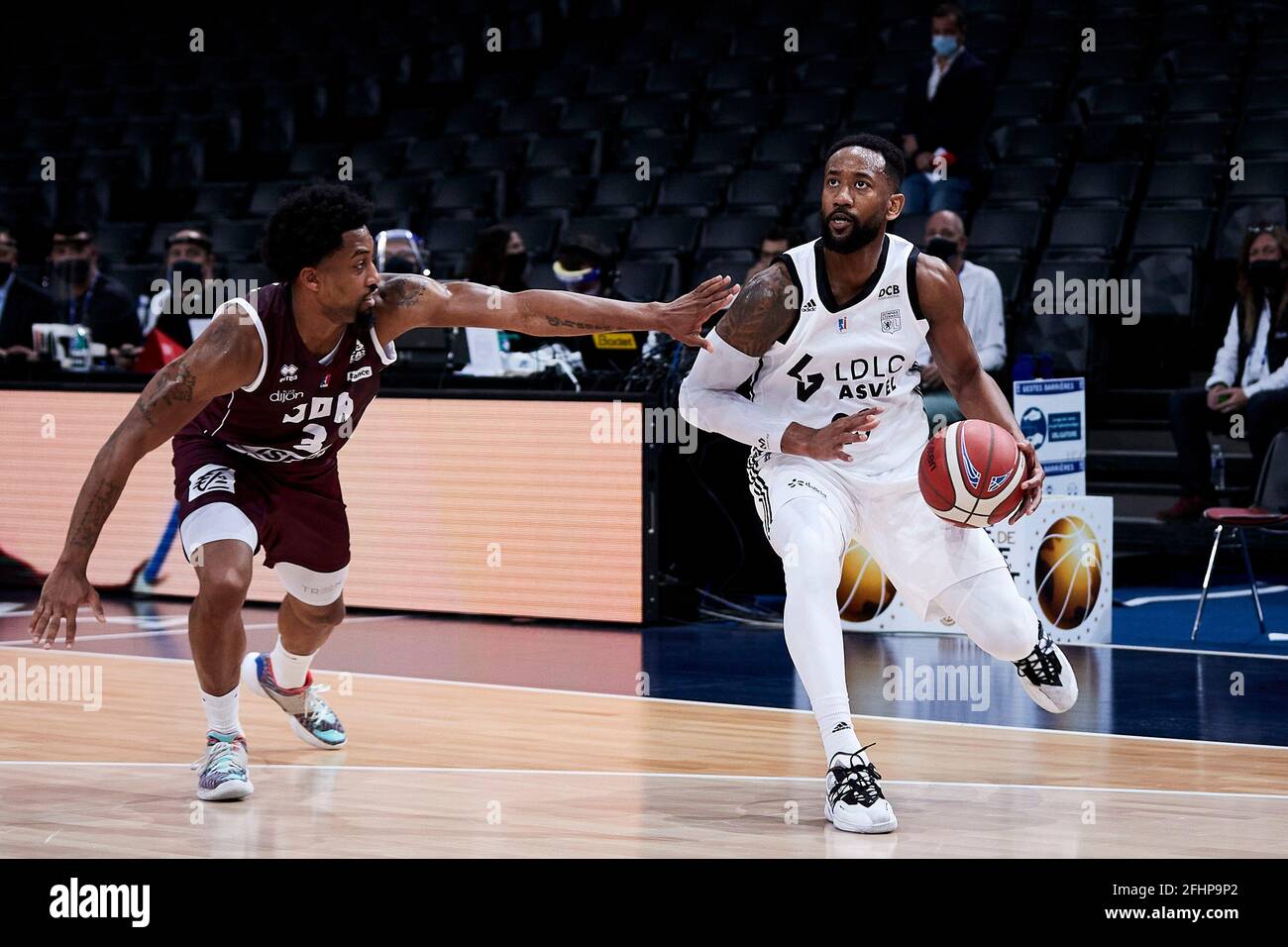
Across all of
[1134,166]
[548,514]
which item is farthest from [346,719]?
[1134,166]

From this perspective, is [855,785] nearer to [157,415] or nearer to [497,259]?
[157,415]

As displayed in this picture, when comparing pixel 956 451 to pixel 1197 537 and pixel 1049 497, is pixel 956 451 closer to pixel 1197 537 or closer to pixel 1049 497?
pixel 1049 497

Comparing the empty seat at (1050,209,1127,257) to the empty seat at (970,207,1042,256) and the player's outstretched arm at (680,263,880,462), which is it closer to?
the empty seat at (970,207,1042,256)

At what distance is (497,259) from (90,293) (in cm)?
293

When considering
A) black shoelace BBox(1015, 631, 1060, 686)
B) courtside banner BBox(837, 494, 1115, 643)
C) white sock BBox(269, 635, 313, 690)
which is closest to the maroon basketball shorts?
white sock BBox(269, 635, 313, 690)

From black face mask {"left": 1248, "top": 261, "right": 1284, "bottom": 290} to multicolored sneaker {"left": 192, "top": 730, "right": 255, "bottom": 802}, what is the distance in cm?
606

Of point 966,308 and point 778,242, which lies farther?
point 966,308

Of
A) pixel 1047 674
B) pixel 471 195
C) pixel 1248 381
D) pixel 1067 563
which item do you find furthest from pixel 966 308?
pixel 471 195

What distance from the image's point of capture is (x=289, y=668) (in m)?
5.51

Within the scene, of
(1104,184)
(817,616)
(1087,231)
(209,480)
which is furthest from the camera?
(1104,184)

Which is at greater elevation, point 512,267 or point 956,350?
point 512,267

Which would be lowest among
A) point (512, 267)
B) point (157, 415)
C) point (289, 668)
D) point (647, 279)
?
point (289, 668)

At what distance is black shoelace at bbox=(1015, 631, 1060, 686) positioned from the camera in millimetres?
4746
